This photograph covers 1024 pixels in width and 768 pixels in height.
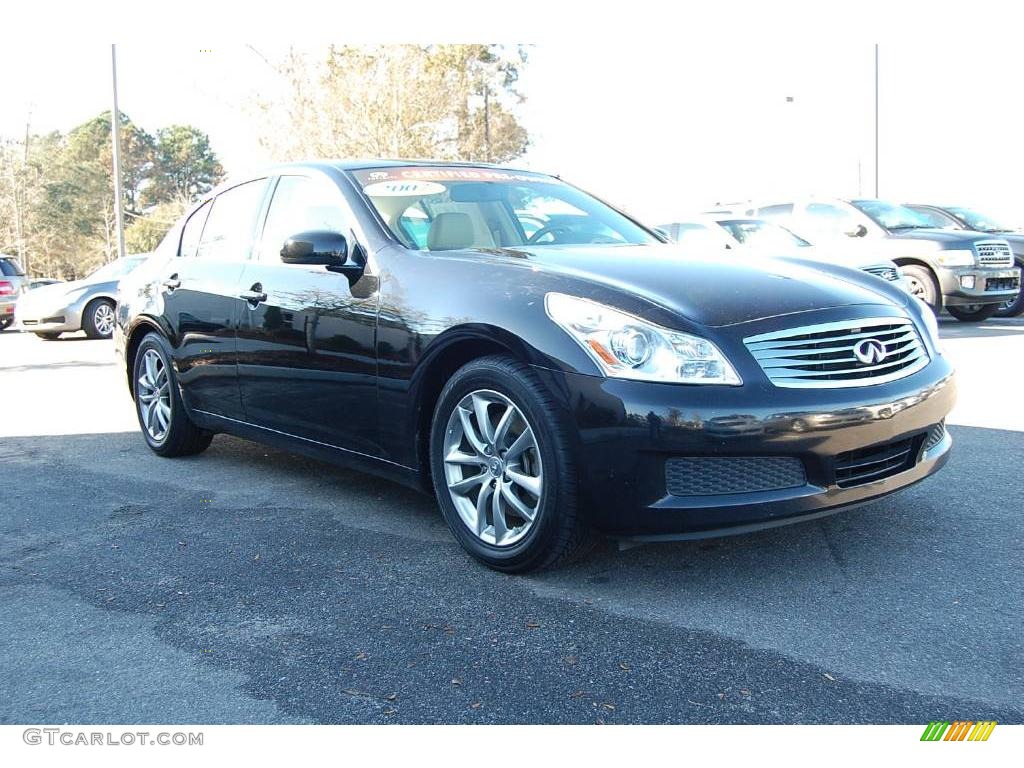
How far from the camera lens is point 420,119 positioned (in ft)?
85.8

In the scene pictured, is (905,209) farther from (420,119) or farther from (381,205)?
(420,119)

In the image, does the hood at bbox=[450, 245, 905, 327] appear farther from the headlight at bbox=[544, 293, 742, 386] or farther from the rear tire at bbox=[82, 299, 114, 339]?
the rear tire at bbox=[82, 299, 114, 339]

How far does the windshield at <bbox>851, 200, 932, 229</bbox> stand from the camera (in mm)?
13203

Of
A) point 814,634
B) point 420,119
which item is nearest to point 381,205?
point 814,634

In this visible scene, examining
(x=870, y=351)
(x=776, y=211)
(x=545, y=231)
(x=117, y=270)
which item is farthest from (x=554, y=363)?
(x=117, y=270)

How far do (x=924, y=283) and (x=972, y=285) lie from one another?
0.55 metres

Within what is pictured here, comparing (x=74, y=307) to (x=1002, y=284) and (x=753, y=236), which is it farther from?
(x=1002, y=284)

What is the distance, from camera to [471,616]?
10.7 feet

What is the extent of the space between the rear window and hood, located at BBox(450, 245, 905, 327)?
58.1 feet

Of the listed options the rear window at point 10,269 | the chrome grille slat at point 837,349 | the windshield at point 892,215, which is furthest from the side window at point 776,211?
the rear window at point 10,269

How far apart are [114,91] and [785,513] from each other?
2600 centimetres
